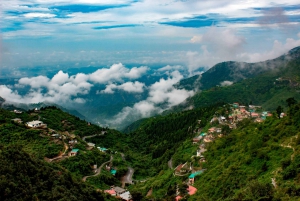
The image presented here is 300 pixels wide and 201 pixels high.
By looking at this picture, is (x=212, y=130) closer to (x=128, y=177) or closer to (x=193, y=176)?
(x=128, y=177)

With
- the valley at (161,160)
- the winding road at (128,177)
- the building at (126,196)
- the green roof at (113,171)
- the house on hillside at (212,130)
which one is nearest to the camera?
the valley at (161,160)

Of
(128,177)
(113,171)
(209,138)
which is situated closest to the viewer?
(113,171)

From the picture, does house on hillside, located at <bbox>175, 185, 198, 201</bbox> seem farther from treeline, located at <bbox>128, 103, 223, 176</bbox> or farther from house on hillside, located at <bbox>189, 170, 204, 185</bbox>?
treeline, located at <bbox>128, 103, 223, 176</bbox>

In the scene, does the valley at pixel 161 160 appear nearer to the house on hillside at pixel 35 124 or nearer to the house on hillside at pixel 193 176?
the house on hillside at pixel 35 124

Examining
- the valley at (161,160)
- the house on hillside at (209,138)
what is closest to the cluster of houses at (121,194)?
the valley at (161,160)

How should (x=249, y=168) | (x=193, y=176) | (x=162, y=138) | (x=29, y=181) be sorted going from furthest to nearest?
(x=162, y=138) < (x=193, y=176) < (x=249, y=168) < (x=29, y=181)

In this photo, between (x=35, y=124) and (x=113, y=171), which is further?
(x=35, y=124)

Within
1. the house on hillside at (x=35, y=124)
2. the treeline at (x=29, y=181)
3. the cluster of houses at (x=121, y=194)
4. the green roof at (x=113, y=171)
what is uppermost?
the treeline at (x=29, y=181)

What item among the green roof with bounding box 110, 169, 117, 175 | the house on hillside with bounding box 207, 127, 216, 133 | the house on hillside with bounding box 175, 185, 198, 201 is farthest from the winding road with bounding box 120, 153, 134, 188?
the house on hillside with bounding box 207, 127, 216, 133

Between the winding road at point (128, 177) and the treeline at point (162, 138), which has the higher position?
the winding road at point (128, 177)

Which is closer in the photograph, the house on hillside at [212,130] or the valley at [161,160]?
the valley at [161,160]

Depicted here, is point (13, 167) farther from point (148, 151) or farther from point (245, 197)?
point (148, 151)

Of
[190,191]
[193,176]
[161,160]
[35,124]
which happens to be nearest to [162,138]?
[161,160]
